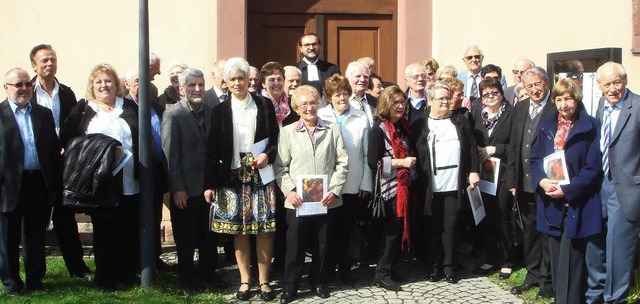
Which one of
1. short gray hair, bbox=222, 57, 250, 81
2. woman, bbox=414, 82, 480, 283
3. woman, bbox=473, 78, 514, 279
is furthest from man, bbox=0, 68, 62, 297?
woman, bbox=473, 78, 514, 279

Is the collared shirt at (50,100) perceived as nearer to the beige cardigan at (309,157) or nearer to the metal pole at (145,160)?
the metal pole at (145,160)

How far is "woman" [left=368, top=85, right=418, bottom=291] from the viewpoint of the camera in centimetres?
636

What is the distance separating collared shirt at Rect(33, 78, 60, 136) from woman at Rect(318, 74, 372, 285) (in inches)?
88.0

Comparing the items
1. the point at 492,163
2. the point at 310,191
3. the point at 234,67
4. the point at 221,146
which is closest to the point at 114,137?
the point at 221,146

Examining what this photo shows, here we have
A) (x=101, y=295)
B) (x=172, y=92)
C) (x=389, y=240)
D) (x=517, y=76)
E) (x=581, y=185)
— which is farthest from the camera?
(x=517, y=76)

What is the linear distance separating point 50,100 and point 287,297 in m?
2.64

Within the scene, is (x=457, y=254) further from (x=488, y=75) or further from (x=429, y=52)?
(x=429, y=52)

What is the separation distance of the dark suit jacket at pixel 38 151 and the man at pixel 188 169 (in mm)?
850

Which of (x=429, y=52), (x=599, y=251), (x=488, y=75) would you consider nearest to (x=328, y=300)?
(x=599, y=251)

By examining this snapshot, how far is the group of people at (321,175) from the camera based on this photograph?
5.62m

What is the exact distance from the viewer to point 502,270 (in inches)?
269

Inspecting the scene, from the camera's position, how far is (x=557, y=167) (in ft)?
18.4

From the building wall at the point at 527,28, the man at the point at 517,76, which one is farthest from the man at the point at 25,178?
the building wall at the point at 527,28

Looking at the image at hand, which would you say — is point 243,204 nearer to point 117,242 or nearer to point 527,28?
point 117,242
